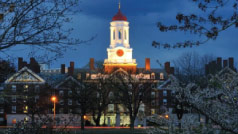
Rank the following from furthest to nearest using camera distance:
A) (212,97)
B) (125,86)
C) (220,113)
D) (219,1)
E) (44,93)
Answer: (44,93)
(125,86)
(212,97)
(220,113)
(219,1)

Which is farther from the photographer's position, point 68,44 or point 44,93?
point 44,93

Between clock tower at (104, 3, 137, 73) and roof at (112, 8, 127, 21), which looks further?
roof at (112, 8, 127, 21)

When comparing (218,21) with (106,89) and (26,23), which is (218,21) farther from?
(106,89)

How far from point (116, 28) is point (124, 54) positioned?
6.46 meters

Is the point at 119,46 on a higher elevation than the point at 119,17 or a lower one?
lower

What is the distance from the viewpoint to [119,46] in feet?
342

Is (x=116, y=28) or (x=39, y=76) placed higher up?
(x=116, y=28)

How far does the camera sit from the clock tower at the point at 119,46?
10019cm

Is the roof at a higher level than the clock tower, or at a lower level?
higher

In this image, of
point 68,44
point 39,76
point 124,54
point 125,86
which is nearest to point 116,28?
point 124,54

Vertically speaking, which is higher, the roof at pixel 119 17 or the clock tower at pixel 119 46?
the roof at pixel 119 17

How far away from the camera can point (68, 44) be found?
15.0 metres

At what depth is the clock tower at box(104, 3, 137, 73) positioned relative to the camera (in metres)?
100

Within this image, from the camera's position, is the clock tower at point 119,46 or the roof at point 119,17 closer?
the clock tower at point 119,46
